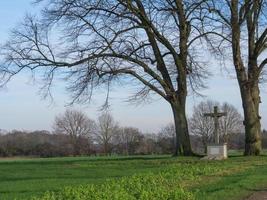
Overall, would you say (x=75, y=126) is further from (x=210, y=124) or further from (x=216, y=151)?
(x=216, y=151)

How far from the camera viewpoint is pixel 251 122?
113 feet

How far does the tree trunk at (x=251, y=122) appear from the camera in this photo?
112 feet

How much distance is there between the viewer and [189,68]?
36438mm

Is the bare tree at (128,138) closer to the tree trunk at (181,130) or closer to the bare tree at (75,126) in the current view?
the bare tree at (75,126)

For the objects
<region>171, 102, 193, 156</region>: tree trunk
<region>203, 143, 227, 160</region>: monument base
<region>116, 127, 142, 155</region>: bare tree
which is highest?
<region>116, 127, 142, 155</region>: bare tree

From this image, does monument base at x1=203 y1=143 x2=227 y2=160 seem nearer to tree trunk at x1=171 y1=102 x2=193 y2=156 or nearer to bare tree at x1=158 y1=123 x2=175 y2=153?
tree trunk at x1=171 y1=102 x2=193 y2=156

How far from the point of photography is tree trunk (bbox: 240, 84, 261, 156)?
34.1 m

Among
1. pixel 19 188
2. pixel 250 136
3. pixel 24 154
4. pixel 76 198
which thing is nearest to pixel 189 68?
pixel 250 136

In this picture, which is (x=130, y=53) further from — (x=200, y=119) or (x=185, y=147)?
(x=200, y=119)

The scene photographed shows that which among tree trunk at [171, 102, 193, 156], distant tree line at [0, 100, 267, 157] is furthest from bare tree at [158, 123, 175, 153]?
tree trunk at [171, 102, 193, 156]

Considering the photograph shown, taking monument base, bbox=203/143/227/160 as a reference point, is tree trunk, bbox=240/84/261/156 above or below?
above

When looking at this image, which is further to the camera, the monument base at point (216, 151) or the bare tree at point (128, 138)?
the bare tree at point (128, 138)

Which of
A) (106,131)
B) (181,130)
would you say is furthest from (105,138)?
(181,130)

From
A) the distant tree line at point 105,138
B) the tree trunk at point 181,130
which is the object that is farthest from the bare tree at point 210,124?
Result: the tree trunk at point 181,130
